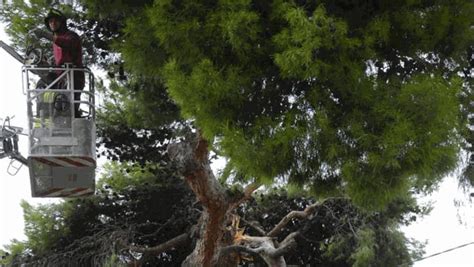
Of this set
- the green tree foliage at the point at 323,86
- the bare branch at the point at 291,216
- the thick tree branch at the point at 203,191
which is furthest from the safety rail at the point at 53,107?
the bare branch at the point at 291,216

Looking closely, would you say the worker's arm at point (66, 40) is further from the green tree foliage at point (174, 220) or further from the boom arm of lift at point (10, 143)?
the green tree foliage at point (174, 220)

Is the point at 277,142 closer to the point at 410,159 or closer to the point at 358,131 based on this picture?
the point at 358,131

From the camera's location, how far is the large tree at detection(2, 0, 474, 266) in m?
6.14

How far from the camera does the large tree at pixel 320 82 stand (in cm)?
614

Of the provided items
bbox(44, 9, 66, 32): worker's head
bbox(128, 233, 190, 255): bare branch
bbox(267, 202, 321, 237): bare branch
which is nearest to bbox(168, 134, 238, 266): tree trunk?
bbox(128, 233, 190, 255): bare branch

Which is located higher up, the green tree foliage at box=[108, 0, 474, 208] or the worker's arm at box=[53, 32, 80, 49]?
the worker's arm at box=[53, 32, 80, 49]

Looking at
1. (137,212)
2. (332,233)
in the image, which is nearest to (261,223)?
(332,233)

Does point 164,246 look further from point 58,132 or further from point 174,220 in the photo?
point 58,132

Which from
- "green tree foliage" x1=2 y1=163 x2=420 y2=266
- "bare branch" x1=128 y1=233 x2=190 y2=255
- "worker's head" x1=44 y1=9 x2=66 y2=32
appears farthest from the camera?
"green tree foliage" x1=2 y1=163 x2=420 y2=266

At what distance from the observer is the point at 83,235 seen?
16.2 m

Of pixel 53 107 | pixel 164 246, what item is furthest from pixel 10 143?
pixel 164 246

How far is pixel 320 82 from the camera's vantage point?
6.41m

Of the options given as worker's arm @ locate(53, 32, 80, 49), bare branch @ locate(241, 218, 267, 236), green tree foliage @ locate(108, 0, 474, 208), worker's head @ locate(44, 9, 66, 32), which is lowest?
green tree foliage @ locate(108, 0, 474, 208)

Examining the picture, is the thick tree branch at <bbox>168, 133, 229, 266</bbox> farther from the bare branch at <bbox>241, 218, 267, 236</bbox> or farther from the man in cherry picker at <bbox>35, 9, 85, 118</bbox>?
the bare branch at <bbox>241, 218, 267, 236</bbox>
